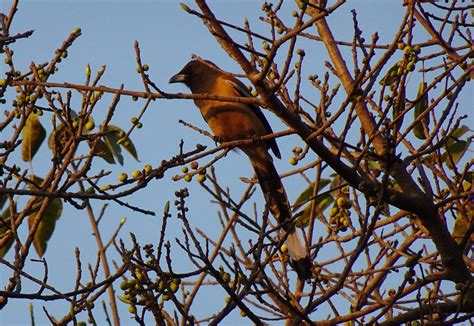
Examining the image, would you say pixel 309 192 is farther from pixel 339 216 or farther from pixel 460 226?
pixel 460 226

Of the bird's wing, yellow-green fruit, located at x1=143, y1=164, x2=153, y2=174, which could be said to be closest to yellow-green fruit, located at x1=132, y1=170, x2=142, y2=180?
yellow-green fruit, located at x1=143, y1=164, x2=153, y2=174

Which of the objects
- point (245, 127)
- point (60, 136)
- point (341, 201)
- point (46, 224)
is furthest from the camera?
point (245, 127)

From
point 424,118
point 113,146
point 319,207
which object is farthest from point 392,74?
point 113,146

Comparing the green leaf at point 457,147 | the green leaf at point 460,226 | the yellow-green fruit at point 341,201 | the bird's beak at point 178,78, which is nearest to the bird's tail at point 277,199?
the yellow-green fruit at point 341,201

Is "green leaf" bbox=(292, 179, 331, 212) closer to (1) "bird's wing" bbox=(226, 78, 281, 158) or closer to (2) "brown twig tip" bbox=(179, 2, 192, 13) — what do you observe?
(1) "bird's wing" bbox=(226, 78, 281, 158)

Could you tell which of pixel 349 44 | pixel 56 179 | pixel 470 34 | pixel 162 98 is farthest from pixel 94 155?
pixel 470 34

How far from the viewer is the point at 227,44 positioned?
147 inches

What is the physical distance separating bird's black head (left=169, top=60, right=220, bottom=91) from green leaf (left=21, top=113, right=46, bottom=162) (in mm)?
2308

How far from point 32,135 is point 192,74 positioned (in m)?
2.59

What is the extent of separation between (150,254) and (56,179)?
1168mm

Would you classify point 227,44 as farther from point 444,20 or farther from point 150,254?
point 444,20

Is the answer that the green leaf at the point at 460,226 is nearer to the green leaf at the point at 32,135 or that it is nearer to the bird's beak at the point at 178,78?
the green leaf at the point at 32,135

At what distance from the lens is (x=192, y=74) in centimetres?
725

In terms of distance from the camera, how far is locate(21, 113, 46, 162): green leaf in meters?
4.89
